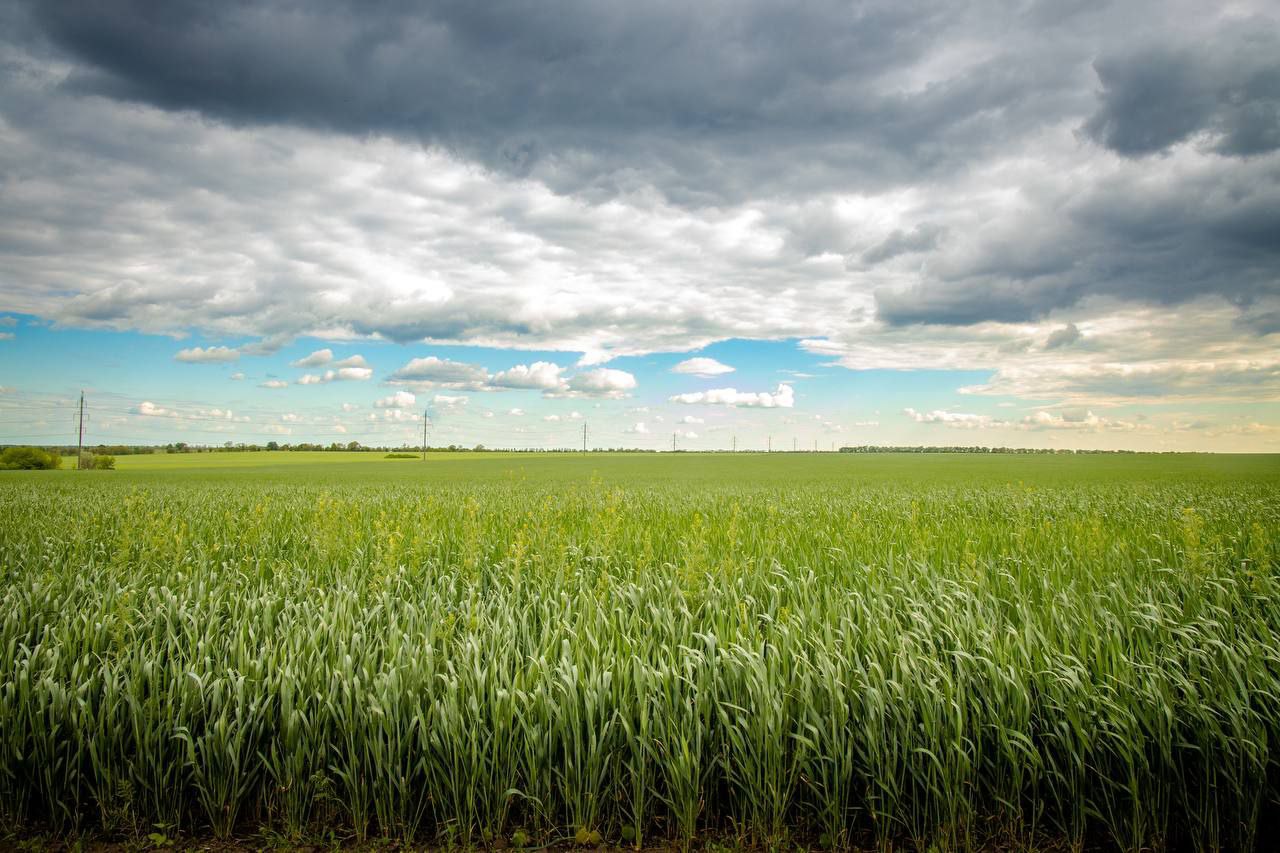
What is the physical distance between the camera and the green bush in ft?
257

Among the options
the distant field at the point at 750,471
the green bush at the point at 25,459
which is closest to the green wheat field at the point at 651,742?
the distant field at the point at 750,471

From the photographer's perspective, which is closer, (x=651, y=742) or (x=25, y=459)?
(x=651, y=742)

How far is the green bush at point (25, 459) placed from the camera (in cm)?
7825

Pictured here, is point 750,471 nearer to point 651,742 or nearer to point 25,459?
point 651,742

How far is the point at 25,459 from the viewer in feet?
257

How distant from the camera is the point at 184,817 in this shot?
4129 millimetres

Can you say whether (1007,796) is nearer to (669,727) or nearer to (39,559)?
(669,727)

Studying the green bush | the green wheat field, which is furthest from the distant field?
the green wheat field

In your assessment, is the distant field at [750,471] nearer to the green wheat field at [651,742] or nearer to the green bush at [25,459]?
the green bush at [25,459]

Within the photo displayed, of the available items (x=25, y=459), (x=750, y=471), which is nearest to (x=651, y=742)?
(x=750, y=471)

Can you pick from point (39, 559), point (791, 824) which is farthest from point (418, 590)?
point (39, 559)

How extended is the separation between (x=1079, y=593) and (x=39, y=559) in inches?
568

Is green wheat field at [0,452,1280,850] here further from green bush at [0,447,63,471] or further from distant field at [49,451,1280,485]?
green bush at [0,447,63,471]

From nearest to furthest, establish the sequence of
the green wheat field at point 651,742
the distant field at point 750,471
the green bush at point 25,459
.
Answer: the green wheat field at point 651,742
the distant field at point 750,471
the green bush at point 25,459
